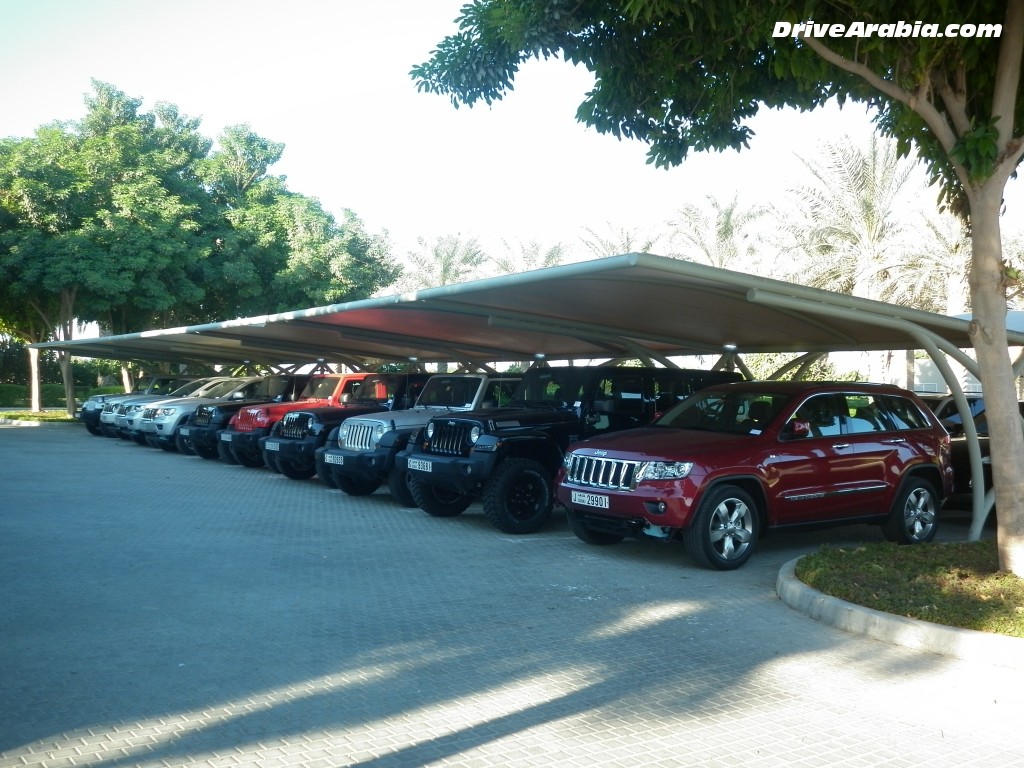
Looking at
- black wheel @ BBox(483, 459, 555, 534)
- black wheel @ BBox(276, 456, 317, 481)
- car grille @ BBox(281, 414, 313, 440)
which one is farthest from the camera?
black wheel @ BBox(276, 456, 317, 481)

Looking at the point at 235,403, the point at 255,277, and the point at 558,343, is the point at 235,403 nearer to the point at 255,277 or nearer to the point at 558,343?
the point at 558,343

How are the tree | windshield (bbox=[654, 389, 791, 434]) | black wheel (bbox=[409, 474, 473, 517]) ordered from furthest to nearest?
black wheel (bbox=[409, 474, 473, 517]), windshield (bbox=[654, 389, 791, 434]), the tree

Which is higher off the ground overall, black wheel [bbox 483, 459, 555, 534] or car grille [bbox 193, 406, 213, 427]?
car grille [bbox 193, 406, 213, 427]

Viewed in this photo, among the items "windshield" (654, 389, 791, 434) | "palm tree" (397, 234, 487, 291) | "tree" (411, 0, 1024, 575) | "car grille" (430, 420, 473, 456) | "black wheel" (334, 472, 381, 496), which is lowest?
"black wheel" (334, 472, 381, 496)

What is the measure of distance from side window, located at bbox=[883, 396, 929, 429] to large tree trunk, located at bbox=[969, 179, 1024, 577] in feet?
9.31

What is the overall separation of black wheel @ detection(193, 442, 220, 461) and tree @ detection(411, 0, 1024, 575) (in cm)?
1226

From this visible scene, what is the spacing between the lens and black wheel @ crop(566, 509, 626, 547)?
33.3 feet

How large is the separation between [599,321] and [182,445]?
11.4 meters

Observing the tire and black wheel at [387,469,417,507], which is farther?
the tire

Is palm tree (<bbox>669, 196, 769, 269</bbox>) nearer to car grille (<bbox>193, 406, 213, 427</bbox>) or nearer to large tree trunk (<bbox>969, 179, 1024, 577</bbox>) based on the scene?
car grille (<bbox>193, 406, 213, 427</bbox>)

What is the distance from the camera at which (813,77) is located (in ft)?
28.0

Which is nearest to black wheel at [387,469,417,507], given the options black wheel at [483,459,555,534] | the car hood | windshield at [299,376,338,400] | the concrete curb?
black wheel at [483,459,555,534]

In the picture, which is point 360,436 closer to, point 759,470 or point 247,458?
point 247,458

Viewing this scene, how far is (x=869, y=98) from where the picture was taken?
1013 cm
